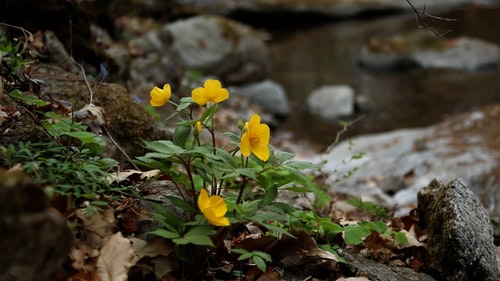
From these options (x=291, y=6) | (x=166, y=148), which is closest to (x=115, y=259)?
(x=166, y=148)

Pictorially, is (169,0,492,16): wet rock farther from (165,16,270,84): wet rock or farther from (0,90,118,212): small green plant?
(0,90,118,212): small green plant

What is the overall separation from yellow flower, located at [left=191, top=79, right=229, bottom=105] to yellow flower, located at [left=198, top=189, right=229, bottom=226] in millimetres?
→ 371

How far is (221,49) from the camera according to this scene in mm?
10883

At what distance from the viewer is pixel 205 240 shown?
1.73m

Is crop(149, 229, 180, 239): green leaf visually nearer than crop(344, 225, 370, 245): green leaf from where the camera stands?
Yes

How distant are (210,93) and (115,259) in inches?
25.2

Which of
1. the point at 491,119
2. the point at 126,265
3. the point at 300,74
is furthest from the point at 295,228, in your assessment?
the point at 300,74

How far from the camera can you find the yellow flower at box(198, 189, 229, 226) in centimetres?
174

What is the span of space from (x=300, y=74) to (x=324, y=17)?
8.73m

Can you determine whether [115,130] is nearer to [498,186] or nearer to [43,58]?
[43,58]

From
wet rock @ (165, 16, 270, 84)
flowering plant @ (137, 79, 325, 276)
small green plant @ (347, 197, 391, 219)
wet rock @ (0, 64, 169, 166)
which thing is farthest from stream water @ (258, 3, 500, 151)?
flowering plant @ (137, 79, 325, 276)

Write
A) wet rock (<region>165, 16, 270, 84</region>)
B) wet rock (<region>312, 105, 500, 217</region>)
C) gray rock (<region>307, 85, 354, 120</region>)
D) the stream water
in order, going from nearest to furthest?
wet rock (<region>312, 105, 500, 217</region>) < the stream water < wet rock (<region>165, 16, 270, 84</region>) < gray rock (<region>307, 85, 354, 120</region>)

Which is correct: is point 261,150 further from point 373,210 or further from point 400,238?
point 373,210

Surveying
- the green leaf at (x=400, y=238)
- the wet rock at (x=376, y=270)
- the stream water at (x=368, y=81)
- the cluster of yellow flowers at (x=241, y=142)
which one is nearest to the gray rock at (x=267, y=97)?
the stream water at (x=368, y=81)
